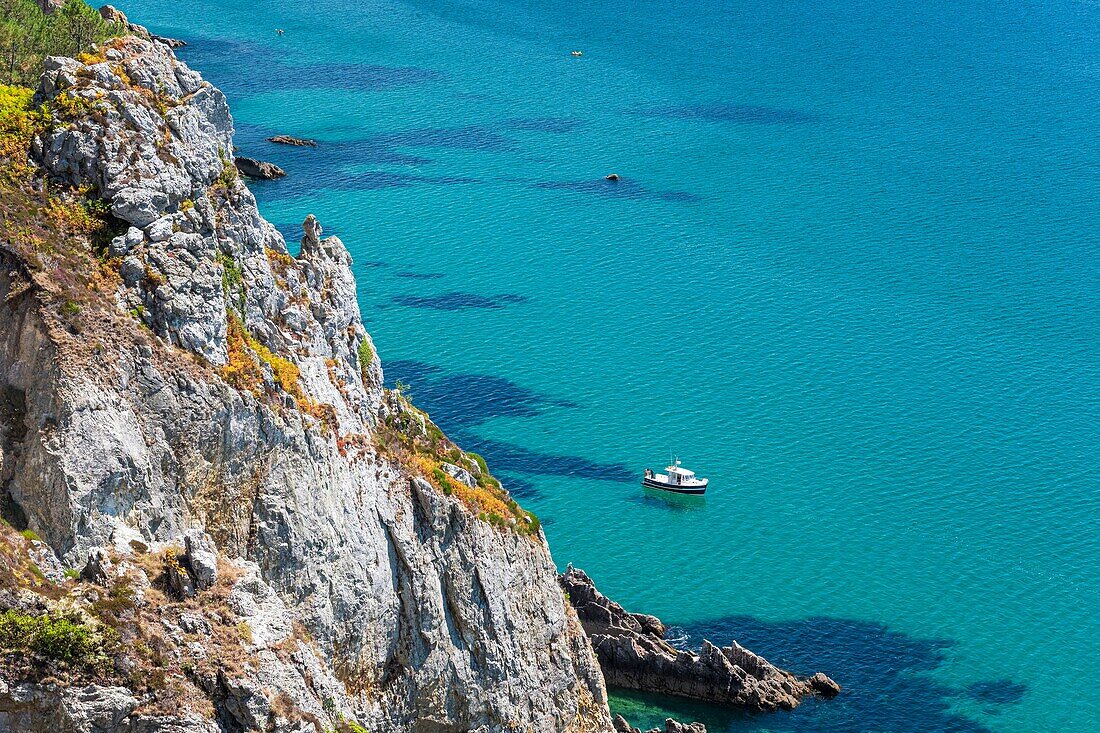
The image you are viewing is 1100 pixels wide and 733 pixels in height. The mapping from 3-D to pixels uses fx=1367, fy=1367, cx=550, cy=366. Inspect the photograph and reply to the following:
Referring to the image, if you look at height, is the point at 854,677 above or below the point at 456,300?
below

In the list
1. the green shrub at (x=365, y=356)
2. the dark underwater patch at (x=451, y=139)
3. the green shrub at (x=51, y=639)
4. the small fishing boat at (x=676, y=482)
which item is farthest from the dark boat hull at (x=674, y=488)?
the dark underwater patch at (x=451, y=139)

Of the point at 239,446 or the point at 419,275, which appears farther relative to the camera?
the point at 419,275

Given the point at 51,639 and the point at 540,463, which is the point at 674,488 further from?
the point at 51,639

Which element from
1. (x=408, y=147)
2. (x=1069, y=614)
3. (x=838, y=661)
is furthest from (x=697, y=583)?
(x=408, y=147)

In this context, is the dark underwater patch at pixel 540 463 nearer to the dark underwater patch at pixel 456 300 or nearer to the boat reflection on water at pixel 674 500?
the boat reflection on water at pixel 674 500

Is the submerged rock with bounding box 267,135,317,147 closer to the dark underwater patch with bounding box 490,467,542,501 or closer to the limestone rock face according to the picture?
the dark underwater patch with bounding box 490,467,542,501

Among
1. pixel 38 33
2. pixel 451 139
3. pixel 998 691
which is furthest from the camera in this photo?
pixel 451 139

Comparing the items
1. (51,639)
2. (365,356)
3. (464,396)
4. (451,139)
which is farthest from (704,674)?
(451,139)
